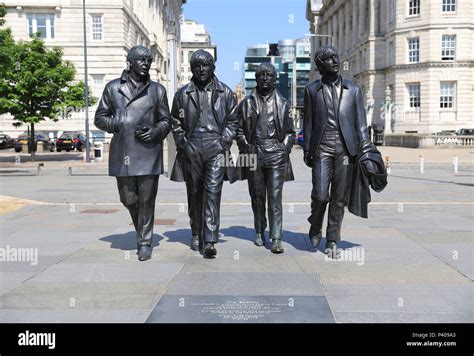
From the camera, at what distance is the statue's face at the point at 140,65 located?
258 inches

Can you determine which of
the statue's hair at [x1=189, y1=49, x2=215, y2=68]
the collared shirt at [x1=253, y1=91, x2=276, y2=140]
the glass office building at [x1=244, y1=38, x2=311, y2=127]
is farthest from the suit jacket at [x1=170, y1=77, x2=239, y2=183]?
the glass office building at [x1=244, y1=38, x2=311, y2=127]

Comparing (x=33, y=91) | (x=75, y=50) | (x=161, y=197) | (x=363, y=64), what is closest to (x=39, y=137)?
(x=75, y=50)

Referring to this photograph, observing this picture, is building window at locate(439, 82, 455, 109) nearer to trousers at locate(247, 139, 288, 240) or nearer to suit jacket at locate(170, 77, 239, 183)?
trousers at locate(247, 139, 288, 240)

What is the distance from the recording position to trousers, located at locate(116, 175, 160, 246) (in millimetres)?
6727

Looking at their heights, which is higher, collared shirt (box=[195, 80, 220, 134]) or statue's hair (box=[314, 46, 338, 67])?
statue's hair (box=[314, 46, 338, 67])

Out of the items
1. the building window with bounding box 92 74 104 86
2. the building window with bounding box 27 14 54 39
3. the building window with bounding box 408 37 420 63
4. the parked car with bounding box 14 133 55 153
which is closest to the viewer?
the parked car with bounding box 14 133 55 153

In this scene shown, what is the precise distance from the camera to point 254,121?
23.6 feet

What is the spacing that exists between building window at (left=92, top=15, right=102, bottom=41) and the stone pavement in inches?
1542

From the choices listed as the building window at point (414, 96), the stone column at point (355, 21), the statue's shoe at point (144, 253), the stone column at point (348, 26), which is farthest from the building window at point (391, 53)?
the statue's shoe at point (144, 253)

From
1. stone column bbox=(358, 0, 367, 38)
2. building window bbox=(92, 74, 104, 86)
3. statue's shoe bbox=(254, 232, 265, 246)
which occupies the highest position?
stone column bbox=(358, 0, 367, 38)

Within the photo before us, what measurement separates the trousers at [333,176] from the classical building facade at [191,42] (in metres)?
121

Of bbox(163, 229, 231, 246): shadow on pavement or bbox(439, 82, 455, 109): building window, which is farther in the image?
bbox(439, 82, 455, 109): building window

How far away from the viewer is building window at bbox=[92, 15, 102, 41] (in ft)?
156

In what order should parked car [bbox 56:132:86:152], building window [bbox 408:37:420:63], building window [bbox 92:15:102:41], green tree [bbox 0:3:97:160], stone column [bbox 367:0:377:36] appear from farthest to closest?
1. stone column [bbox 367:0:377:36]
2. building window [bbox 408:37:420:63]
3. building window [bbox 92:15:102:41]
4. parked car [bbox 56:132:86:152]
5. green tree [bbox 0:3:97:160]
